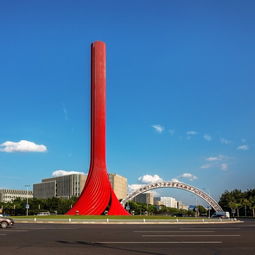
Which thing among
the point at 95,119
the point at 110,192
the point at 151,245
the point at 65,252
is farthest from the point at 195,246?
the point at 95,119

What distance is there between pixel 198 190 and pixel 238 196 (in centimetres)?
1043

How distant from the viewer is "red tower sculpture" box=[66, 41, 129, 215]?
42.3 meters

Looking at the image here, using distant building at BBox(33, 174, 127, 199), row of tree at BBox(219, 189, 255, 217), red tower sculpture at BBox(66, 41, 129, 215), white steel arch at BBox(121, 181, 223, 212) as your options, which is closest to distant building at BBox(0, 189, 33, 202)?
distant building at BBox(33, 174, 127, 199)

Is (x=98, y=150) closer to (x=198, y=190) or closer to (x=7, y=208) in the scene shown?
(x=198, y=190)

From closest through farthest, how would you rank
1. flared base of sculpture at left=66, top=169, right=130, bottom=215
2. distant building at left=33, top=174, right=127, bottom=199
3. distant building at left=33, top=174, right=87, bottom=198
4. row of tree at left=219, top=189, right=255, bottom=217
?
flared base of sculpture at left=66, top=169, right=130, bottom=215, row of tree at left=219, top=189, right=255, bottom=217, distant building at left=33, top=174, right=87, bottom=198, distant building at left=33, top=174, right=127, bottom=199

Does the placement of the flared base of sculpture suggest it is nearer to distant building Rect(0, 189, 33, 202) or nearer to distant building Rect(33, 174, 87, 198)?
distant building Rect(33, 174, 87, 198)

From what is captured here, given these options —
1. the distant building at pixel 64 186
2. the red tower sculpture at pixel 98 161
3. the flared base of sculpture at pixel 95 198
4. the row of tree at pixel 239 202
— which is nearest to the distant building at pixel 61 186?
the distant building at pixel 64 186

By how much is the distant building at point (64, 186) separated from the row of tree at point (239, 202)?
64.1 m

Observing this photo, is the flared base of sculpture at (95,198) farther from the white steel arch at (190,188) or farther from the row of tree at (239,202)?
the white steel arch at (190,188)

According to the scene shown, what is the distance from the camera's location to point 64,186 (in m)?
151

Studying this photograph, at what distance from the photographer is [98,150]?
148ft

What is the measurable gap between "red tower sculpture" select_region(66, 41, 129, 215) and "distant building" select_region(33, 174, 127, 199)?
335 feet

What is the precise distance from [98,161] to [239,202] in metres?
59.3

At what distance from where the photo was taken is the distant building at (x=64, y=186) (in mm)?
147125
